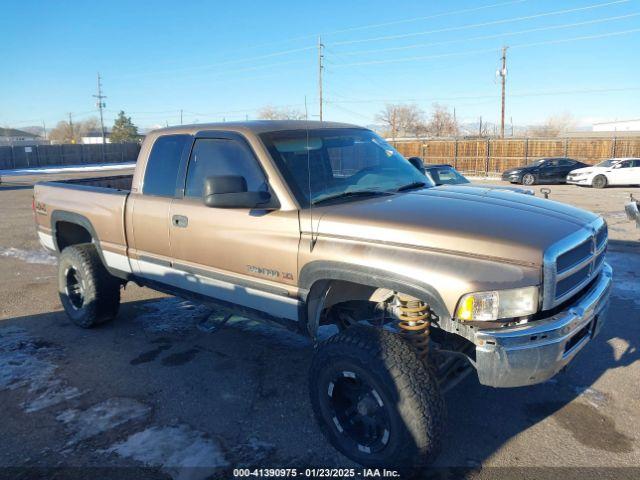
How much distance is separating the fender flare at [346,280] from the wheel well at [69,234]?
3.41 metres

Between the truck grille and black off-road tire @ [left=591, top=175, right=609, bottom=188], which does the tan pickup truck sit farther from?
black off-road tire @ [left=591, top=175, right=609, bottom=188]

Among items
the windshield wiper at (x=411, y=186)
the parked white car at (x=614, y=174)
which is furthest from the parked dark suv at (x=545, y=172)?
the windshield wiper at (x=411, y=186)

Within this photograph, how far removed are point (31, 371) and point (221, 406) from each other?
6.11ft

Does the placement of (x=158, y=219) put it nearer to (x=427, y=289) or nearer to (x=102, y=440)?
(x=102, y=440)

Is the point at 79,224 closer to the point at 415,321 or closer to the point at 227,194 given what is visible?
the point at 227,194

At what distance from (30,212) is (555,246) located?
51.2ft

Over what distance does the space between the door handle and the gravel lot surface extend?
127 centimetres

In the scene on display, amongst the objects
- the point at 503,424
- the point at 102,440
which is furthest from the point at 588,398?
the point at 102,440

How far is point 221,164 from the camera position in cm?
388

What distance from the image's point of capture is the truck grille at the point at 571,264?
2.57 m

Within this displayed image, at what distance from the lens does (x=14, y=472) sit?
9.80 ft

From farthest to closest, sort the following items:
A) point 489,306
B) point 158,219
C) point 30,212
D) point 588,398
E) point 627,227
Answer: point 30,212
point 627,227
point 158,219
point 588,398
point 489,306

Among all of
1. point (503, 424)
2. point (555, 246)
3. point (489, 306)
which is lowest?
point (503, 424)

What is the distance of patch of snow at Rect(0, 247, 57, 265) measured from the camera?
8.64 meters
